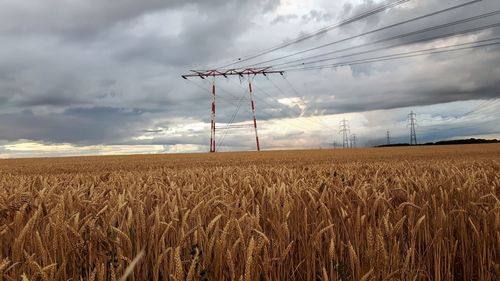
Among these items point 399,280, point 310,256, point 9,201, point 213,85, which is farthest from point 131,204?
point 213,85

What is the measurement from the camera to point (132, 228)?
108 inches

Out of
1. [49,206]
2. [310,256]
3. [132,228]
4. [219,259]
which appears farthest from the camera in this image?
[49,206]

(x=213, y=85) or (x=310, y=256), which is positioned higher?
(x=213, y=85)

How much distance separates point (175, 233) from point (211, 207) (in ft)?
3.11

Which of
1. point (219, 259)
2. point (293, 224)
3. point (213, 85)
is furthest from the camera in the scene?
point (213, 85)

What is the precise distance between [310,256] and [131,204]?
6.06 ft

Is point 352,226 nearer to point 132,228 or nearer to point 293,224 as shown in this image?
point 293,224

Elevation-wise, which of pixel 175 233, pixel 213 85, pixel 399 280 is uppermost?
pixel 213 85

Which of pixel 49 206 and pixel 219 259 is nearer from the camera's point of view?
pixel 219 259

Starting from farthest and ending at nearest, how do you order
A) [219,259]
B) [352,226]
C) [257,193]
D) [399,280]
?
[257,193]
[352,226]
[399,280]
[219,259]

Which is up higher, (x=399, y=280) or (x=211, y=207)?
(x=211, y=207)

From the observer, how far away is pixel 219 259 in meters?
2.00

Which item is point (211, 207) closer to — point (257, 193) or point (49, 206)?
point (257, 193)

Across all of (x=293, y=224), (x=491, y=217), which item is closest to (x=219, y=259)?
(x=293, y=224)
